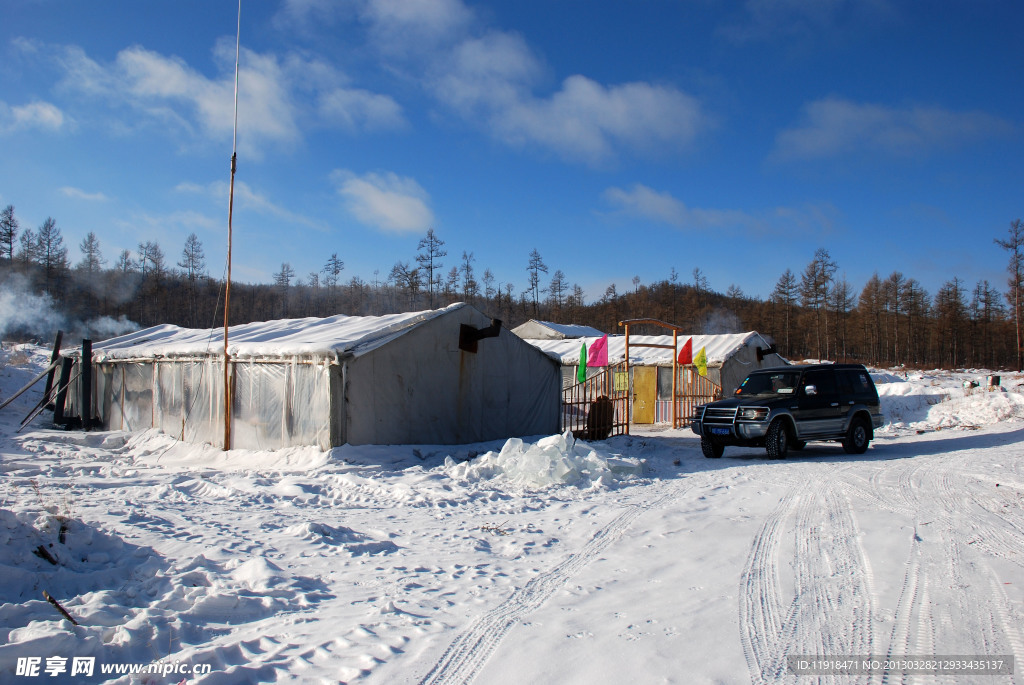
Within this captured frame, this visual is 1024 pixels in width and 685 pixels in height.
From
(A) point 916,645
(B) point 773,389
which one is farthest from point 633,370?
(A) point 916,645

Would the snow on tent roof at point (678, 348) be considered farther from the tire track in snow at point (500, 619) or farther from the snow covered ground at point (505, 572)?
the tire track in snow at point (500, 619)

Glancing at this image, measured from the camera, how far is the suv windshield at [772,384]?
Result: 13.0m

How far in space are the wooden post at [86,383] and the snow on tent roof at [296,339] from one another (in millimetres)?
225

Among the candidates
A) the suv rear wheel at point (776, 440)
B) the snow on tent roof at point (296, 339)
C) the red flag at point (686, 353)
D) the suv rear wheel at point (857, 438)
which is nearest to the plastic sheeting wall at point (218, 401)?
the snow on tent roof at point (296, 339)

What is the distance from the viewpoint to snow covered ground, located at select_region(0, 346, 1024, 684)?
331 centimetres

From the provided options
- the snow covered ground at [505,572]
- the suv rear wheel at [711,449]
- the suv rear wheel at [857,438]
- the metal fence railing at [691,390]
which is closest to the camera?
the snow covered ground at [505,572]

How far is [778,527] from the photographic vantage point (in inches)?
256

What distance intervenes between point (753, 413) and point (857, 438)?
303 cm

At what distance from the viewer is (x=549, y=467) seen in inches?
360

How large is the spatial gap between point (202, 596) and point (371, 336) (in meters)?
7.59

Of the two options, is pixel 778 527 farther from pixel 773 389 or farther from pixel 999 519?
pixel 773 389

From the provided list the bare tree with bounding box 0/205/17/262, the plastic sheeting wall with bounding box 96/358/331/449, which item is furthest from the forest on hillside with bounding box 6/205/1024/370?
the plastic sheeting wall with bounding box 96/358/331/449

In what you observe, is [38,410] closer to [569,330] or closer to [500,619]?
[500,619]

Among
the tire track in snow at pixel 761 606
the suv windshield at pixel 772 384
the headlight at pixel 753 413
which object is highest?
the suv windshield at pixel 772 384
